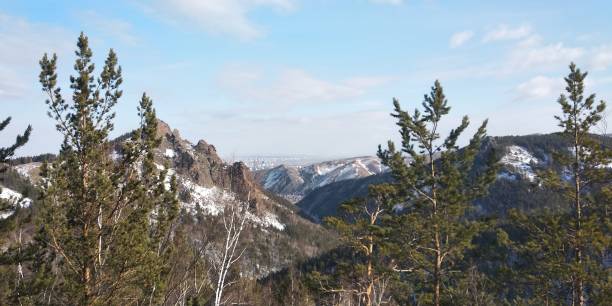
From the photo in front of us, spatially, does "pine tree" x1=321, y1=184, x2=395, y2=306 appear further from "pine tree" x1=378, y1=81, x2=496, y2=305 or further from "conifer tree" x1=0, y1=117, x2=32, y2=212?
"conifer tree" x1=0, y1=117, x2=32, y2=212

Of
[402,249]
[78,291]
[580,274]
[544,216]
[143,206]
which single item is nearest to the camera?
[78,291]

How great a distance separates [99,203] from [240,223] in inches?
160

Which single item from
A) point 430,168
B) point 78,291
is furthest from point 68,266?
point 430,168

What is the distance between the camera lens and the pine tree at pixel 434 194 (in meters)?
24.6

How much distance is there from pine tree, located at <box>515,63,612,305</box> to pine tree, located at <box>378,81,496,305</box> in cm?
329

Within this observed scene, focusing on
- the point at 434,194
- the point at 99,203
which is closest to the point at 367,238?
the point at 434,194

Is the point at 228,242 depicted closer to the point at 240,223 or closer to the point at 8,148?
the point at 240,223

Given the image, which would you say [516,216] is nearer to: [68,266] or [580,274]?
[580,274]

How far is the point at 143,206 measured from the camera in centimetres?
1421

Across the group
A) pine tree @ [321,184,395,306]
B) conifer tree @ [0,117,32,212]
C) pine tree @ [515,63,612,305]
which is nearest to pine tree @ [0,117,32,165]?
conifer tree @ [0,117,32,212]

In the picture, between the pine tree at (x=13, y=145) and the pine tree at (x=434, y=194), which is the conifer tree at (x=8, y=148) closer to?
the pine tree at (x=13, y=145)

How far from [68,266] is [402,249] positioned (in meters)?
16.3

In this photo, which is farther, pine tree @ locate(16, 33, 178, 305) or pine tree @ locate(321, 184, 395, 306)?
pine tree @ locate(321, 184, 395, 306)

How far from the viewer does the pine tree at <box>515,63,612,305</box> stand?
20.5 m
